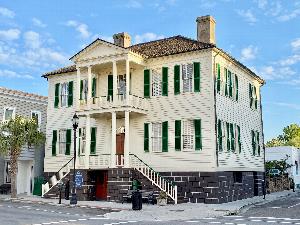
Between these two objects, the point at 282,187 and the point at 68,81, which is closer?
the point at 68,81

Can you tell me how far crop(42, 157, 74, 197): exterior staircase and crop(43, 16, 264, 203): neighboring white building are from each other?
8.3 inches

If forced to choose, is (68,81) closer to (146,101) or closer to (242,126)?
(146,101)

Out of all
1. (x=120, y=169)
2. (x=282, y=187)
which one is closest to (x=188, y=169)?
(x=120, y=169)

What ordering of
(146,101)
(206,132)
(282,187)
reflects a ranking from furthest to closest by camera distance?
(282,187)
(146,101)
(206,132)

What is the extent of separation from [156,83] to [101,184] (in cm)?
810

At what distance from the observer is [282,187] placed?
143 feet

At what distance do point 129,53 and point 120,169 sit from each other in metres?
7.62

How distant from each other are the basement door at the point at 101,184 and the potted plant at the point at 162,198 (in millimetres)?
5783

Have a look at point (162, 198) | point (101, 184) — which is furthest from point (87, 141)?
point (162, 198)

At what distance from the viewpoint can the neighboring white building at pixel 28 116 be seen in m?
34.8

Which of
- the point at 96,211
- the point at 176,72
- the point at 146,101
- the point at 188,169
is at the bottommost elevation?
the point at 96,211

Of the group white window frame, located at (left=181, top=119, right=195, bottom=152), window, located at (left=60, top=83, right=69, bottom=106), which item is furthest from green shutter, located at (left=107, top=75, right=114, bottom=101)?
white window frame, located at (left=181, top=119, right=195, bottom=152)

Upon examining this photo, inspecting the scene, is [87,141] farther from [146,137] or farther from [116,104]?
[146,137]

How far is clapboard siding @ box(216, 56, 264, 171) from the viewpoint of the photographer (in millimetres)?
28219
